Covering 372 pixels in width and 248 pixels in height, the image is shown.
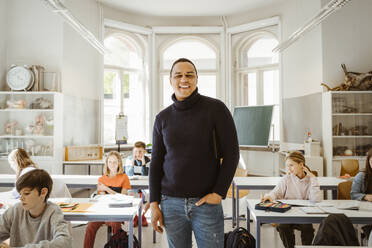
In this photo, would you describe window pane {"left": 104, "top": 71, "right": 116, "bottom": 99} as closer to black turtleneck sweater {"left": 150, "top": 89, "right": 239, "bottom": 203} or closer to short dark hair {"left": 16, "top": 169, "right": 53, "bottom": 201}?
short dark hair {"left": 16, "top": 169, "right": 53, "bottom": 201}

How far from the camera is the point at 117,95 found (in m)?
8.13

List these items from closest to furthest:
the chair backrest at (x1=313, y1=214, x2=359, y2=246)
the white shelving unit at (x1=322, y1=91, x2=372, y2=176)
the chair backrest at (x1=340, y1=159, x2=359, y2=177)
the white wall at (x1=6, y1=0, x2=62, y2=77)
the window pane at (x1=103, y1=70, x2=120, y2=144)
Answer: the chair backrest at (x1=313, y1=214, x2=359, y2=246) → the chair backrest at (x1=340, y1=159, x2=359, y2=177) → the white shelving unit at (x1=322, y1=91, x2=372, y2=176) → the white wall at (x1=6, y1=0, x2=62, y2=77) → the window pane at (x1=103, y1=70, x2=120, y2=144)

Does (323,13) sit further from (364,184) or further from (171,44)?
(171,44)

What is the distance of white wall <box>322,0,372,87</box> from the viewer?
235 inches

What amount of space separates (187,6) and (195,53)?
54.6 inches

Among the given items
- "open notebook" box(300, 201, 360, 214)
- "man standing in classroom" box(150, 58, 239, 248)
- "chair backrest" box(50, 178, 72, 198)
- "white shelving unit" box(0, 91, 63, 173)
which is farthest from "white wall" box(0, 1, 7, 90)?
"open notebook" box(300, 201, 360, 214)

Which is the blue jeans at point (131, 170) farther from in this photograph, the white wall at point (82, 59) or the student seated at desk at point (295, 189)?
the white wall at point (82, 59)

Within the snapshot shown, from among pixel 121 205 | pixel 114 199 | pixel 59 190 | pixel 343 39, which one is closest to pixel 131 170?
pixel 59 190

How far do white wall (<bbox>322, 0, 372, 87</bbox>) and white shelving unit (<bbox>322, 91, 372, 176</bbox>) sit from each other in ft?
1.64

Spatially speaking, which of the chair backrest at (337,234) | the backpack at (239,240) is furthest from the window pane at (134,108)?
the chair backrest at (337,234)

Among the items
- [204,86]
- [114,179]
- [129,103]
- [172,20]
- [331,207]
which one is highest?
[172,20]

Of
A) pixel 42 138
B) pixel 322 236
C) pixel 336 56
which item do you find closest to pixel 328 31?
pixel 336 56

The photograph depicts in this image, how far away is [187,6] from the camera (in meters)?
7.81

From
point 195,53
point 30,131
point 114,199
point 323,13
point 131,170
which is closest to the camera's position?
point 114,199
